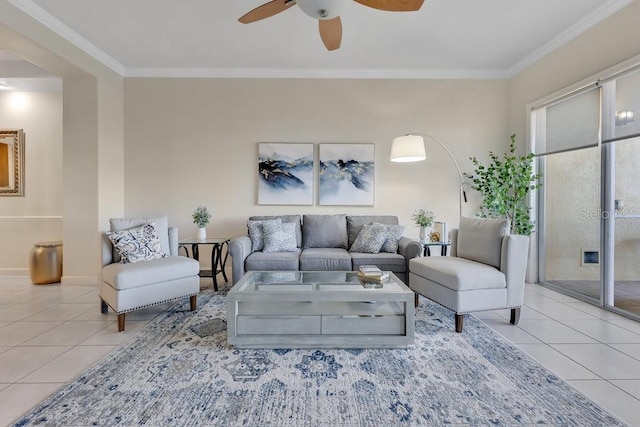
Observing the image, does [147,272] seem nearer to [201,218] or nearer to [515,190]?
[201,218]

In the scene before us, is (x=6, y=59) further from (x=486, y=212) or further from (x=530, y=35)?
(x=486, y=212)

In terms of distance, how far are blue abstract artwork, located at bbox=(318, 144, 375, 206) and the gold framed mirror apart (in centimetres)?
445

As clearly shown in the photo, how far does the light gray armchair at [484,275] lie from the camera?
2582 mm

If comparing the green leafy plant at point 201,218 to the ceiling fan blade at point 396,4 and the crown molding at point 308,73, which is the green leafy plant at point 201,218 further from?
the ceiling fan blade at point 396,4

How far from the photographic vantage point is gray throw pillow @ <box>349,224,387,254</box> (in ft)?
12.2

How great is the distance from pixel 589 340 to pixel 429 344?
50.5 inches

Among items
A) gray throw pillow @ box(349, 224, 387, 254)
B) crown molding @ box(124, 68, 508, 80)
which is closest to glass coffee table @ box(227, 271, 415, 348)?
gray throw pillow @ box(349, 224, 387, 254)

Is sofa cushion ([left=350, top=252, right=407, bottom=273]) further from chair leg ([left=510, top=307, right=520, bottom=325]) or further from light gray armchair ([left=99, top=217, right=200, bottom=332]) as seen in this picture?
light gray armchair ([left=99, top=217, right=200, bottom=332])

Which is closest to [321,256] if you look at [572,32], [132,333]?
[132,333]

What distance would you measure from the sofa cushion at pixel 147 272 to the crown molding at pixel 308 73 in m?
2.88

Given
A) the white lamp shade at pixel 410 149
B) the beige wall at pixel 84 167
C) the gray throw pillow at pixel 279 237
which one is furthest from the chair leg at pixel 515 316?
the beige wall at pixel 84 167

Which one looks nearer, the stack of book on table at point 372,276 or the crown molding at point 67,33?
the stack of book on table at point 372,276

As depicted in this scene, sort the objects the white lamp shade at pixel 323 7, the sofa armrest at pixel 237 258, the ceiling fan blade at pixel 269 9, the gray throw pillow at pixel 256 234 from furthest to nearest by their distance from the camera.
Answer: the gray throw pillow at pixel 256 234, the sofa armrest at pixel 237 258, the ceiling fan blade at pixel 269 9, the white lamp shade at pixel 323 7

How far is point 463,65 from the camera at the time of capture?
433cm
